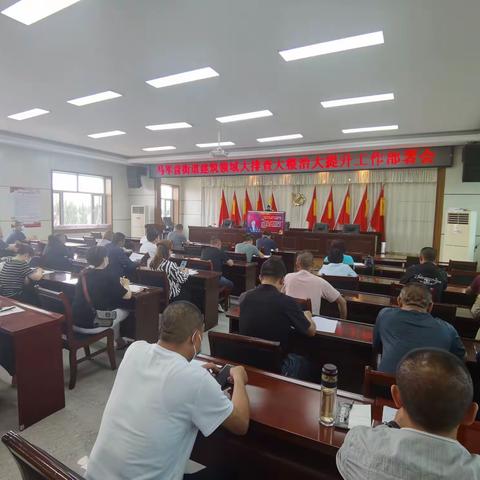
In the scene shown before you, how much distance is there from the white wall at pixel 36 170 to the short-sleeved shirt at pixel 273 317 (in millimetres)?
8407

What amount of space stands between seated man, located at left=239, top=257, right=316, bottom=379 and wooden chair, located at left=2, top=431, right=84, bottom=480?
1.30m

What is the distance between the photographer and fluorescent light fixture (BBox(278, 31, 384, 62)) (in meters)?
2.99

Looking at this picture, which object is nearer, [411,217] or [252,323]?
[252,323]

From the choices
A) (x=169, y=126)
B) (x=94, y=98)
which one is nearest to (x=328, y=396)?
(x=94, y=98)

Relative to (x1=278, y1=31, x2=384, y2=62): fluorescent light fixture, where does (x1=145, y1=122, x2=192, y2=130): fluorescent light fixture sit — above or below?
above

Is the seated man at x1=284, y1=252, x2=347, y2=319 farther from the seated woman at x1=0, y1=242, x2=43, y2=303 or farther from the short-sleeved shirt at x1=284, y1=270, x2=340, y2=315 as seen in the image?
the seated woman at x1=0, y1=242, x2=43, y2=303

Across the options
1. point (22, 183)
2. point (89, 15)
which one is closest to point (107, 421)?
point (89, 15)

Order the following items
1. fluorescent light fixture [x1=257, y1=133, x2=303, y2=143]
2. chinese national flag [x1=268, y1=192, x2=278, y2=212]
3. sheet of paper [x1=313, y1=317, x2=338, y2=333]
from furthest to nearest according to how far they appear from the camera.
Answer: chinese national flag [x1=268, y1=192, x2=278, y2=212] → fluorescent light fixture [x1=257, y1=133, x2=303, y2=143] → sheet of paper [x1=313, y1=317, x2=338, y2=333]

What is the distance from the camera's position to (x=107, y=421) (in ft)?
3.47

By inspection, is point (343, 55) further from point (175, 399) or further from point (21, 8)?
point (175, 399)

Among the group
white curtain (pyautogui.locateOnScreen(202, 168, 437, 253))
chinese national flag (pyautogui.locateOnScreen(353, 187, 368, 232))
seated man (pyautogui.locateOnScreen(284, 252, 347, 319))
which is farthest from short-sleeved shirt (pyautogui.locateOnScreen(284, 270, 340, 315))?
white curtain (pyautogui.locateOnScreen(202, 168, 437, 253))

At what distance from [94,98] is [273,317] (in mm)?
4703

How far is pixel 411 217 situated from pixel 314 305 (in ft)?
24.5

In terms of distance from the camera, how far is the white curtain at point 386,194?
8617 mm
